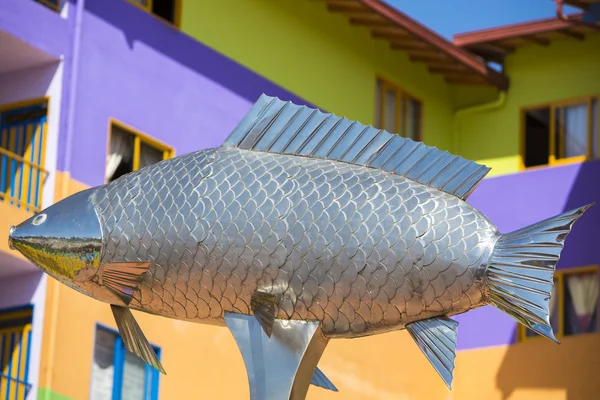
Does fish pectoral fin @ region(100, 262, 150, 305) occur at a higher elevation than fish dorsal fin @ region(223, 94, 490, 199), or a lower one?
lower

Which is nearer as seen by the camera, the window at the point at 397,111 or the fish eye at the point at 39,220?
the fish eye at the point at 39,220

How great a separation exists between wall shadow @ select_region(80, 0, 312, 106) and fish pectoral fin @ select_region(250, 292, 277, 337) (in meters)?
9.40

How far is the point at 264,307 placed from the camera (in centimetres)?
883

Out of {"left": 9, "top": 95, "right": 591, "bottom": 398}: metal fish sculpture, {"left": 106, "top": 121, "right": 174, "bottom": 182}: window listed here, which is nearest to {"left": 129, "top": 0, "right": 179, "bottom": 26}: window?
{"left": 106, "top": 121, "right": 174, "bottom": 182}: window

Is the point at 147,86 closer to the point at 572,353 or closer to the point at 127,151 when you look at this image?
the point at 127,151

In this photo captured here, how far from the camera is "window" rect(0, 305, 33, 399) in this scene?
1625 centimetres

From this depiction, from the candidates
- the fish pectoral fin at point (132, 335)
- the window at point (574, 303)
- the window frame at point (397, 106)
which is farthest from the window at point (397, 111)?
the fish pectoral fin at point (132, 335)

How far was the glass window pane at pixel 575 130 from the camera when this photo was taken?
73.7ft

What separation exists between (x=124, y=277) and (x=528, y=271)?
239cm

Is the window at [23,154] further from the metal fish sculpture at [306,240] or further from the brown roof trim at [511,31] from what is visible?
the brown roof trim at [511,31]

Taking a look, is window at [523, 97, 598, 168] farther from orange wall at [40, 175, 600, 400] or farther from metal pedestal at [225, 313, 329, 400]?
metal pedestal at [225, 313, 329, 400]

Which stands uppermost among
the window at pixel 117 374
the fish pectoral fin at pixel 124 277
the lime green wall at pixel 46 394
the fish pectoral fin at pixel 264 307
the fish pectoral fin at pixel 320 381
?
the fish pectoral fin at pixel 124 277

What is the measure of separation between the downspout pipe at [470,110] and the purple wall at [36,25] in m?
8.42

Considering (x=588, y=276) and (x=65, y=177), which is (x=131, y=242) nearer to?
(x=65, y=177)
